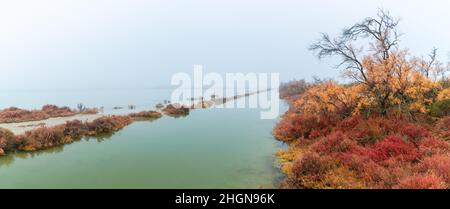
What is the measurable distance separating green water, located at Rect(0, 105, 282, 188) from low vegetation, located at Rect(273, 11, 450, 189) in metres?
1.55

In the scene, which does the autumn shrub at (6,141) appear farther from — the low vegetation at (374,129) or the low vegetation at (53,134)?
the low vegetation at (374,129)

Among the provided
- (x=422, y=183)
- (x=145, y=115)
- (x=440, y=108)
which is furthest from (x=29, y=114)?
(x=440, y=108)

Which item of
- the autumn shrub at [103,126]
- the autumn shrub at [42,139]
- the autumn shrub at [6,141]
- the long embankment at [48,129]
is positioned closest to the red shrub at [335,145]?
the autumn shrub at [42,139]

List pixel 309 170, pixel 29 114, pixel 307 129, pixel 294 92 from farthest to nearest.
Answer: pixel 294 92, pixel 29 114, pixel 307 129, pixel 309 170

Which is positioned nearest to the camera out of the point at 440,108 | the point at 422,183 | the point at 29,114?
the point at 422,183

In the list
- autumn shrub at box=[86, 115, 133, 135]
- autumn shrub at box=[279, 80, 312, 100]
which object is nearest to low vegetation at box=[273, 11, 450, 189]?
autumn shrub at box=[86, 115, 133, 135]

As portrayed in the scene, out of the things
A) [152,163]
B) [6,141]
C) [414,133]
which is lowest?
[152,163]

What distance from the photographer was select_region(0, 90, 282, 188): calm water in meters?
9.80

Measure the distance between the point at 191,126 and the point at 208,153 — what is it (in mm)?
8942

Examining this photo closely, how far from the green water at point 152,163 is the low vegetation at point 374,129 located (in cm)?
155

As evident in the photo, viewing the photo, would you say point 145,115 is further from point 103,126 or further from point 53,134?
point 53,134

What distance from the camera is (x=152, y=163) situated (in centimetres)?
1209
